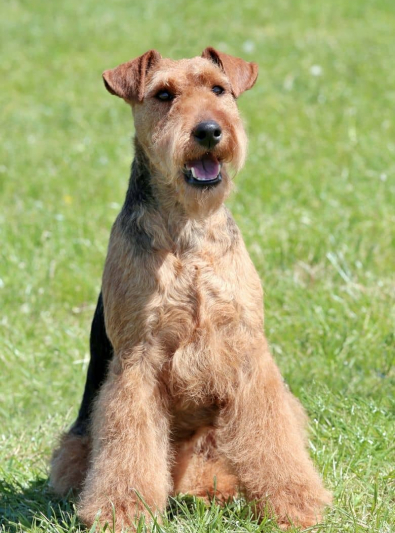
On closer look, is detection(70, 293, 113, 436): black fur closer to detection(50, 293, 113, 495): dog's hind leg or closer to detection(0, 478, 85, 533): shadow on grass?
detection(50, 293, 113, 495): dog's hind leg

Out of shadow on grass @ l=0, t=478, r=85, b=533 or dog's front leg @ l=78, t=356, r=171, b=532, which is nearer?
dog's front leg @ l=78, t=356, r=171, b=532

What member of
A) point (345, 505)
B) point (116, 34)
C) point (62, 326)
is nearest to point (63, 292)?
point (62, 326)

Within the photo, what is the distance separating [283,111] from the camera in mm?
8742

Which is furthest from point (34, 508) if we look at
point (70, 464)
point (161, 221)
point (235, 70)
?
point (235, 70)

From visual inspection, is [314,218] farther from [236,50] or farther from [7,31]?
[7,31]

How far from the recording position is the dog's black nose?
11.4ft

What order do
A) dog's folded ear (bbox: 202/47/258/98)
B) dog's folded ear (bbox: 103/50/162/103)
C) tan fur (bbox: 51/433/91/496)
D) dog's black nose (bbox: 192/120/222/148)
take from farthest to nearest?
tan fur (bbox: 51/433/91/496)
dog's folded ear (bbox: 202/47/258/98)
dog's folded ear (bbox: 103/50/162/103)
dog's black nose (bbox: 192/120/222/148)

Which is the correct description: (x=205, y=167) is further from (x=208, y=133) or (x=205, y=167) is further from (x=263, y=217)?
(x=263, y=217)

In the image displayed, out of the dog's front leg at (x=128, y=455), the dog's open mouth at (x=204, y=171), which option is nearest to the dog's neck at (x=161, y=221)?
the dog's open mouth at (x=204, y=171)

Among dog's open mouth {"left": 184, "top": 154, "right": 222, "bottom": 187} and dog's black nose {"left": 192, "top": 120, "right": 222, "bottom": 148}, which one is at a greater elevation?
dog's black nose {"left": 192, "top": 120, "right": 222, "bottom": 148}

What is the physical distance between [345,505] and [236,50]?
7884 millimetres

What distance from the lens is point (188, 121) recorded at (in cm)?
352

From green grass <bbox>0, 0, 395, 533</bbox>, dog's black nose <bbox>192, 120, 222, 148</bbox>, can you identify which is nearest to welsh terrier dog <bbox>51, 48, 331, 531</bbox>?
dog's black nose <bbox>192, 120, 222, 148</bbox>

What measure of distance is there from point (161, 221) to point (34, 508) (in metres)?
1.66
